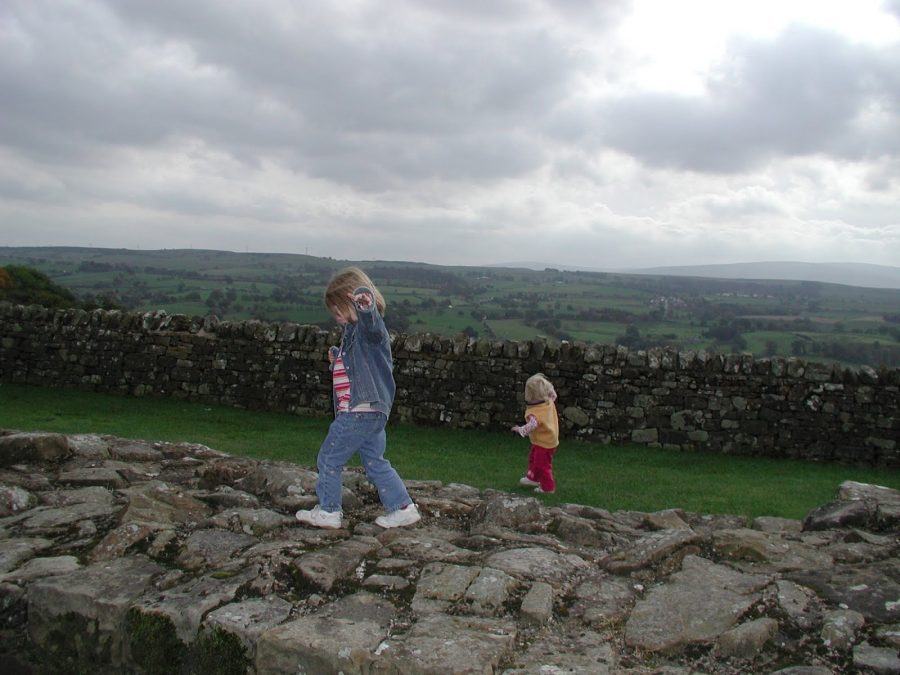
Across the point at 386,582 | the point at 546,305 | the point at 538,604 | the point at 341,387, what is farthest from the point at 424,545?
the point at 546,305

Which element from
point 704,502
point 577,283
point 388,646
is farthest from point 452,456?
point 577,283

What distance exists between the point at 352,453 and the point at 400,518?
1.95 feet

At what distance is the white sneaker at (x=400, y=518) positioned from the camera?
15.9 ft

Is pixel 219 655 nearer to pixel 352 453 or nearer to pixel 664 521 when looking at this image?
pixel 352 453

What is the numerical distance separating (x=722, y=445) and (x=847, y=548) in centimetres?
662

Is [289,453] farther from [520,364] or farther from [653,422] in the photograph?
[653,422]

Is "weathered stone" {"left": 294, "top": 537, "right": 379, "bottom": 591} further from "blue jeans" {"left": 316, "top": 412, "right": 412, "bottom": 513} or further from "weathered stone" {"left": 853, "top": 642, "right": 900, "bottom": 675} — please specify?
"weathered stone" {"left": 853, "top": 642, "right": 900, "bottom": 675}

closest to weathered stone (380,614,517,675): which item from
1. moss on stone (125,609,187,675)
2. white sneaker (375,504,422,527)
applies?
moss on stone (125,609,187,675)

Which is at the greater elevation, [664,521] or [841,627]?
[841,627]

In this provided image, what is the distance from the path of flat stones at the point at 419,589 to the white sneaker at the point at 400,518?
0.32 ft

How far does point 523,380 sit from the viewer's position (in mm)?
11625

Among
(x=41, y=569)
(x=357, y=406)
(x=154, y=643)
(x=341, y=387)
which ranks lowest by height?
(x=154, y=643)

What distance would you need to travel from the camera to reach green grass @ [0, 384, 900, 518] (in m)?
8.12

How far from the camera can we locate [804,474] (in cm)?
1009
